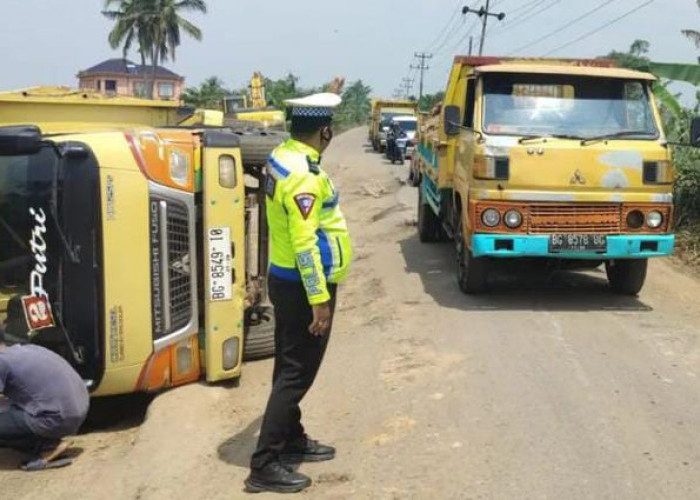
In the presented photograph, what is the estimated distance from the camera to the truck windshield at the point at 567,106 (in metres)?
7.79

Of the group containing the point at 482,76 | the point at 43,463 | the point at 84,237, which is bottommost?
the point at 43,463

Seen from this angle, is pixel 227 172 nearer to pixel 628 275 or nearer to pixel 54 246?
pixel 54 246

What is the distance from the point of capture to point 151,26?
58.4 meters

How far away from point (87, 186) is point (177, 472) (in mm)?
1840

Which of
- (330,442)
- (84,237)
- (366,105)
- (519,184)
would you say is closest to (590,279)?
(519,184)

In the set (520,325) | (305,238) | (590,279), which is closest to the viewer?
(305,238)

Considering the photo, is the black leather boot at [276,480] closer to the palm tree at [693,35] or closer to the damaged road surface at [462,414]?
the damaged road surface at [462,414]

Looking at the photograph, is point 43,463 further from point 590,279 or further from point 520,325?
point 590,279

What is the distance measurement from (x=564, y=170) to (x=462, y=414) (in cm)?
310

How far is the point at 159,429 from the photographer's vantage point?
→ 17.2 ft

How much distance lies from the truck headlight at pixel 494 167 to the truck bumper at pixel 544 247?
518 mm

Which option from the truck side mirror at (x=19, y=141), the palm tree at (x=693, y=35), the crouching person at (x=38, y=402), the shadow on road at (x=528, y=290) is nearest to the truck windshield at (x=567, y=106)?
the shadow on road at (x=528, y=290)

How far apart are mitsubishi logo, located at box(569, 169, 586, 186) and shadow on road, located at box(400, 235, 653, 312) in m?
1.14

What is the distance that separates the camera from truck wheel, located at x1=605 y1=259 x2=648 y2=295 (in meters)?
8.17
